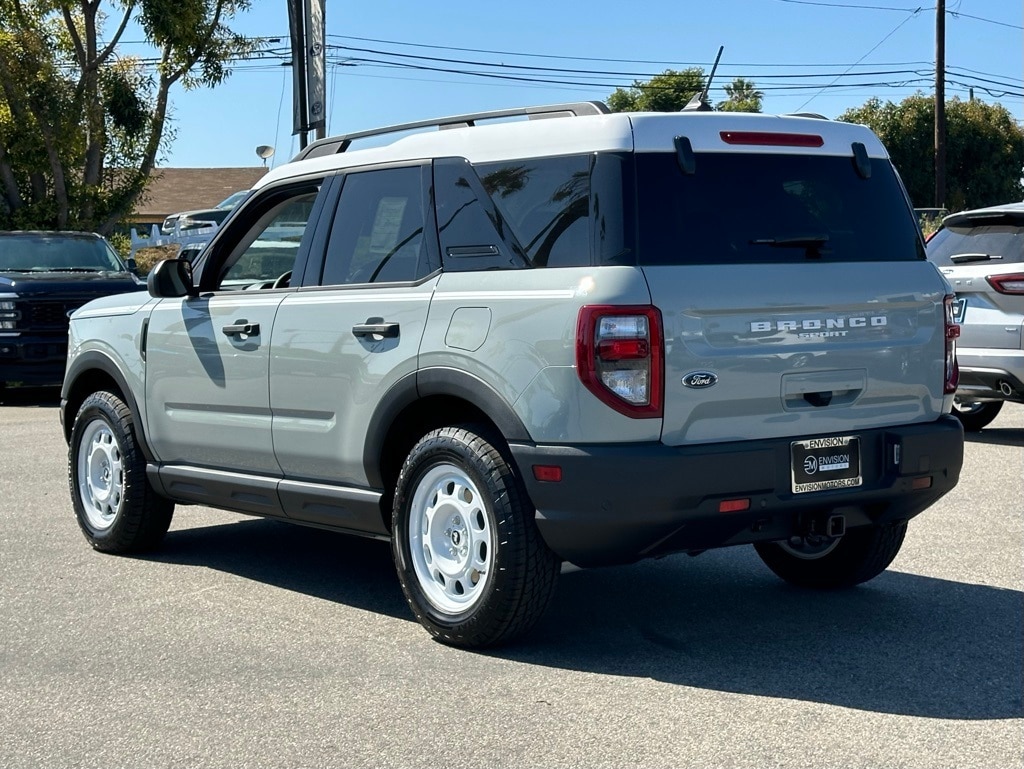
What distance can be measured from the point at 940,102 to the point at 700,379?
34509 mm

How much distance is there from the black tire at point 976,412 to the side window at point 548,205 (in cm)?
781

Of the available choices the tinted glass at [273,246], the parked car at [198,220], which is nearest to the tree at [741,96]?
the parked car at [198,220]

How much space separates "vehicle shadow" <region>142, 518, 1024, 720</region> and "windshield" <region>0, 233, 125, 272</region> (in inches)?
412

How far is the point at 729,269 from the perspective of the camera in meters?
5.29

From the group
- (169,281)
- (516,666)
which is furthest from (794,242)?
(169,281)

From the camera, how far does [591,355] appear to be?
16.5 feet

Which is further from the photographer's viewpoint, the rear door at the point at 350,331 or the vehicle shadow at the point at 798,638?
the rear door at the point at 350,331

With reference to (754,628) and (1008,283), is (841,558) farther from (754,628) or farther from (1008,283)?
(1008,283)

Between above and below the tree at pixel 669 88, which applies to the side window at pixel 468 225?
below

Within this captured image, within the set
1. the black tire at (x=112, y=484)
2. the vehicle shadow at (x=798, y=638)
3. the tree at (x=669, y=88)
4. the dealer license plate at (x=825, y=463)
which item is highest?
the tree at (x=669, y=88)

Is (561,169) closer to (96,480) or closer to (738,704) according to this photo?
(738,704)

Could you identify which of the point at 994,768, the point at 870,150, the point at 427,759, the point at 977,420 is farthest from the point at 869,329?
the point at 977,420

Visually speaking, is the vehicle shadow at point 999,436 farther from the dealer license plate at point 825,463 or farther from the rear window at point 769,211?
the dealer license plate at point 825,463

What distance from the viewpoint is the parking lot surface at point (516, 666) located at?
4.52 m
